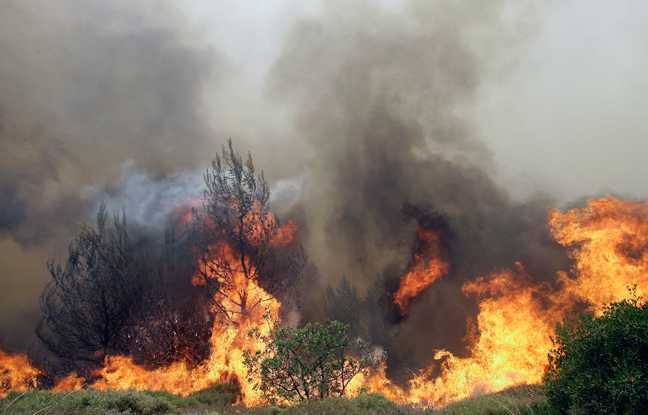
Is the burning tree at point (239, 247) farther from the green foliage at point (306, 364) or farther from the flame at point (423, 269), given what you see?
the green foliage at point (306, 364)

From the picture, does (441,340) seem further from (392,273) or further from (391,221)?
(391,221)

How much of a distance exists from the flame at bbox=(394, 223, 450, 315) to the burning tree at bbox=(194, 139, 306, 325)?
772 cm

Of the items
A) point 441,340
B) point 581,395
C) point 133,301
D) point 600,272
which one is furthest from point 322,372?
point 133,301

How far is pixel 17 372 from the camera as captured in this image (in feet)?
68.3

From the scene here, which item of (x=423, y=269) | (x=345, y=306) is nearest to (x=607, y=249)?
(x=423, y=269)

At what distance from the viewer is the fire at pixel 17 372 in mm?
20047

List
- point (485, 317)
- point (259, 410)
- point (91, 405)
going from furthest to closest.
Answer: point (485, 317) < point (259, 410) < point (91, 405)

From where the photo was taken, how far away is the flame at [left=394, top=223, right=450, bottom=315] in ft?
73.6

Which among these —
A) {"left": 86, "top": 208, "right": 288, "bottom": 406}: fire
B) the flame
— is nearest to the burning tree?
{"left": 86, "top": 208, "right": 288, "bottom": 406}: fire

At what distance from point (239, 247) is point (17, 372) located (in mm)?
16117

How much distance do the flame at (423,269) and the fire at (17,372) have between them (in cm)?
2434

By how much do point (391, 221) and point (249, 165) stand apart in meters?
12.0

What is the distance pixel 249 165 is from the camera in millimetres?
23281

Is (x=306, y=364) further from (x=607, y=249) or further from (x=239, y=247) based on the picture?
(x=607, y=249)
